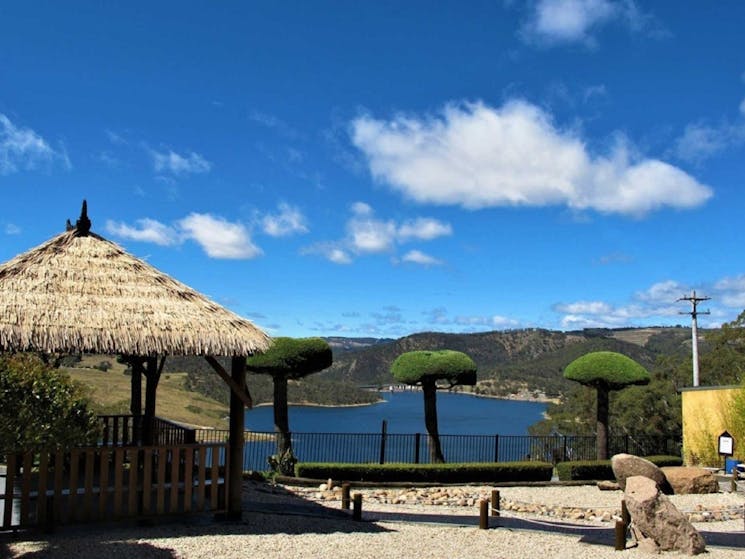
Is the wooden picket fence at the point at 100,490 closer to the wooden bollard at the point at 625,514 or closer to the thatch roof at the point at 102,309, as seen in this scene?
the thatch roof at the point at 102,309

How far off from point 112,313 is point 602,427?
49.6 ft

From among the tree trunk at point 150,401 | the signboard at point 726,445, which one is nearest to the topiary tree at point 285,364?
the tree trunk at point 150,401

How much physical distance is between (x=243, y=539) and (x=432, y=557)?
2390 mm

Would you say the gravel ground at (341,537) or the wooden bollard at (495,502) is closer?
the gravel ground at (341,537)

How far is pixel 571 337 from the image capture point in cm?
16288

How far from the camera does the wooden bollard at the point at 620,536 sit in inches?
373

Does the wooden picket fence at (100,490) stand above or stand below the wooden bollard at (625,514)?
above

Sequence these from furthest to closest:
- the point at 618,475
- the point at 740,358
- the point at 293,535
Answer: the point at 740,358 → the point at 618,475 → the point at 293,535

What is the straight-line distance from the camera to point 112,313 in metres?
9.39

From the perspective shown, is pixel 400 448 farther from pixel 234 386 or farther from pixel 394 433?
pixel 394 433

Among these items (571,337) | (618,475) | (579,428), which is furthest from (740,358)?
(571,337)

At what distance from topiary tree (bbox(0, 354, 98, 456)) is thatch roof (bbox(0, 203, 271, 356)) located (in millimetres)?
981

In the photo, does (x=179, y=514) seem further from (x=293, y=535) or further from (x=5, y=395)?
(x=5, y=395)

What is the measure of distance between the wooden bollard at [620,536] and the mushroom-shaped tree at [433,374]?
957 centimetres
